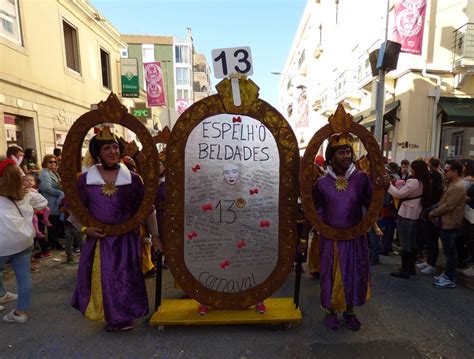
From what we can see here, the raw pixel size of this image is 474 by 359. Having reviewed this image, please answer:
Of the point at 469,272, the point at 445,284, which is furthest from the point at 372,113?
the point at 445,284

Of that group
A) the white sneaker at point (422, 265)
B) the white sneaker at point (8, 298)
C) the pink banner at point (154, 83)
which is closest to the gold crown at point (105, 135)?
the white sneaker at point (8, 298)

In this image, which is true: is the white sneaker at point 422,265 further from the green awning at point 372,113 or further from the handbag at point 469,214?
the green awning at point 372,113

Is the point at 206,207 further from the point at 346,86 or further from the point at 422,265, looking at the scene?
the point at 346,86

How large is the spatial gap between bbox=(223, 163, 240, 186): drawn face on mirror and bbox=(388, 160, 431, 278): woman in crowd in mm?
2445

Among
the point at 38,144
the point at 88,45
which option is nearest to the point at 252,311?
the point at 38,144

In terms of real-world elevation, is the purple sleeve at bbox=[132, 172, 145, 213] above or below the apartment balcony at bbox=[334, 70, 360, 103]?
below

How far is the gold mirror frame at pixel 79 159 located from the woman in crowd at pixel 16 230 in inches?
27.7

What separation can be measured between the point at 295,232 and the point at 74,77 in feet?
33.4

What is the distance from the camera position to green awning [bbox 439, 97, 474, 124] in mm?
8125

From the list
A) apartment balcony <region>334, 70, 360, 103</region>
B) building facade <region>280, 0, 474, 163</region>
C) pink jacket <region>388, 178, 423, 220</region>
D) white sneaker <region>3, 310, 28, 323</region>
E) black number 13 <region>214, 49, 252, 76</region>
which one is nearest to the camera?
black number 13 <region>214, 49, 252, 76</region>

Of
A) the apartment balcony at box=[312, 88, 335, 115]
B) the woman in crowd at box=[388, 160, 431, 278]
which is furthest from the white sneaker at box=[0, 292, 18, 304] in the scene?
the apartment balcony at box=[312, 88, 335, 115]

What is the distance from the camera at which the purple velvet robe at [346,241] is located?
2.60m

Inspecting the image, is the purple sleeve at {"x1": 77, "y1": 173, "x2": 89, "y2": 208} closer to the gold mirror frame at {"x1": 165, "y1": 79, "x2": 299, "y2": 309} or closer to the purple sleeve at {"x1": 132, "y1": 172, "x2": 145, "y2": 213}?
the purple sleeve at {"x1": 132, "y1": 172, "x2": 145, "y2": 213}

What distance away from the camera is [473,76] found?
8453mm
